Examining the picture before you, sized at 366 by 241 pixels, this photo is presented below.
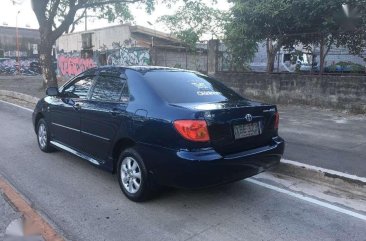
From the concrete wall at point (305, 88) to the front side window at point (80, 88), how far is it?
319 inches

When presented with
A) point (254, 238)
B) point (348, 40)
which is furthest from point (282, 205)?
point (348, 40)

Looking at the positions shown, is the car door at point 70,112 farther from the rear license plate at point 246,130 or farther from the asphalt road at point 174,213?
the rear license plate at point 246,130

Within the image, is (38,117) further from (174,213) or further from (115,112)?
(174,213)

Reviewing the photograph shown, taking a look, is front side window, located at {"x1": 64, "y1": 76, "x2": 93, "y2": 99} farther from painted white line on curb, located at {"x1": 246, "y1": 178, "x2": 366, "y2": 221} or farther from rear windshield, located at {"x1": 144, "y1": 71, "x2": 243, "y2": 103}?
painted white line on curb, located at {"x1": 246, "y1": 178, "x2": 366, "y2": 221}

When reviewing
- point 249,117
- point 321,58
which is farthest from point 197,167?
point 321,58

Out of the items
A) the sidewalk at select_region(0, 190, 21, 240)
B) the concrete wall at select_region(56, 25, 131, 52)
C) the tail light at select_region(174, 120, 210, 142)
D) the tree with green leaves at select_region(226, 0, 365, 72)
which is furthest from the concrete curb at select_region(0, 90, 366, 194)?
the concrete wall at select_region(56, 25, 131, 52)

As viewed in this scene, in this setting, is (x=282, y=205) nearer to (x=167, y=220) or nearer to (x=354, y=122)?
(x=167, y=220)

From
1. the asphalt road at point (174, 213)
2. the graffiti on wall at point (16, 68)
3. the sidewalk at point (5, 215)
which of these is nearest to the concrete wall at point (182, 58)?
the asphalt road at point (174, 213)

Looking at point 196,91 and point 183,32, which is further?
point 183,32

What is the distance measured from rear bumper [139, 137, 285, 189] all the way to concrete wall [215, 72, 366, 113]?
25.6 ft

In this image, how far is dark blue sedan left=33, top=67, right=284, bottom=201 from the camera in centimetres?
422

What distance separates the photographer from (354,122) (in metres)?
9.86

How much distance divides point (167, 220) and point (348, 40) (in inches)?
389

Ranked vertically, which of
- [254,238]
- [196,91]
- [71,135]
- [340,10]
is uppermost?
[340,10]
